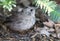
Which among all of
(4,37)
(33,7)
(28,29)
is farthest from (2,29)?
(33,7)

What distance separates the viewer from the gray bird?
72.6 inches

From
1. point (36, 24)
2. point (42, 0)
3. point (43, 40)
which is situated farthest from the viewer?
point (36, 24)

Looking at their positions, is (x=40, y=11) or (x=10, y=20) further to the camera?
(x=40, y=11)

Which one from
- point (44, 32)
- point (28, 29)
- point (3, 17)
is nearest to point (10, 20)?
point (3, 17)

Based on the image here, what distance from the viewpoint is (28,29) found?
72.8 inches

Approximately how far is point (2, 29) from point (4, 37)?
0.09 meters

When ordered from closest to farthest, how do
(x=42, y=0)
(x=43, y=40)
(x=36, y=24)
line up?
(x=42, y=0) → (x=43, y=40) → (x=36, y=24)

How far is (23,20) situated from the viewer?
1.89m

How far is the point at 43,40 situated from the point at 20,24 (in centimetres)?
26

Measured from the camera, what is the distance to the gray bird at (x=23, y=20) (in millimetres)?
1845

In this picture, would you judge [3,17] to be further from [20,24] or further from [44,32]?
[44,32]

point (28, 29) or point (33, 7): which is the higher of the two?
point (33, 7)

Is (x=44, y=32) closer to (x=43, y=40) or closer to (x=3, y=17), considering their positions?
(x=43, y=40)

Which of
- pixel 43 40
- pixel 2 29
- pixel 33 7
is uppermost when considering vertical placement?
pixel 33 7
